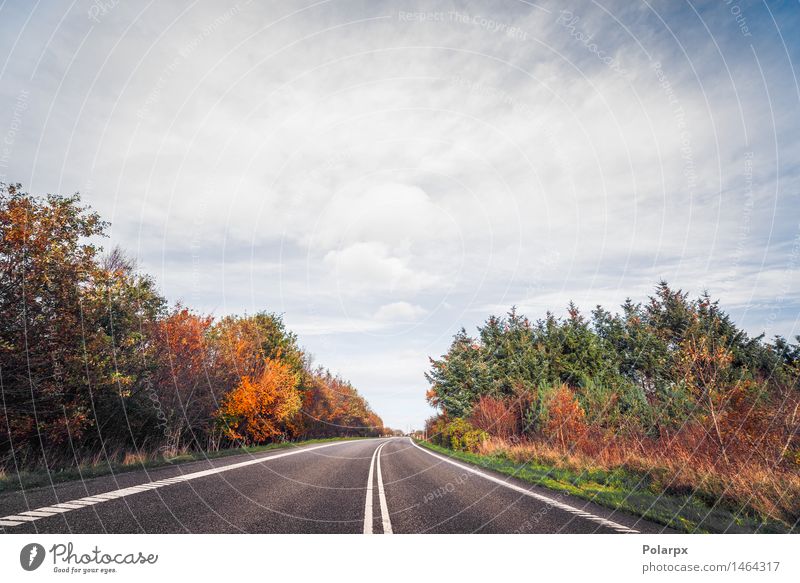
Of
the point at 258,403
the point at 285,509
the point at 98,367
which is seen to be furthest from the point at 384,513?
the point at 258,403

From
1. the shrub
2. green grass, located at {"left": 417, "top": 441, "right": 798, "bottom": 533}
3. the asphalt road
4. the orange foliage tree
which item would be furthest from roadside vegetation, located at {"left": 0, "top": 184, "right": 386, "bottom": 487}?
the shrub

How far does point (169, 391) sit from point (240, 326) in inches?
546

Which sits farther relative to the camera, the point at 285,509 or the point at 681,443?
the point at 681,443

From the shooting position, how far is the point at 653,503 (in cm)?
655

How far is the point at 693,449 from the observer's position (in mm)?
8641

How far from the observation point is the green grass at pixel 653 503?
528cm

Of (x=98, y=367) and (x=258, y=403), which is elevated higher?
(x=98, y=367)
